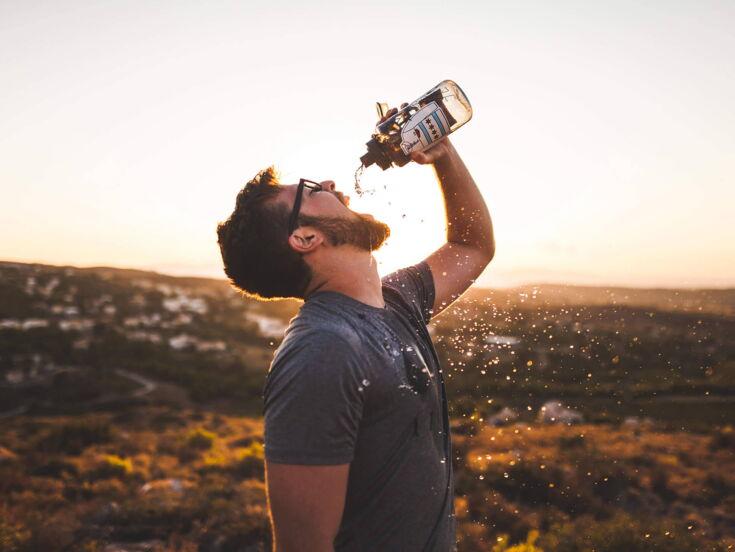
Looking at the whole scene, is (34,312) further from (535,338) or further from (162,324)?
(535,338)

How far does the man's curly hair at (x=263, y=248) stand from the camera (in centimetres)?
221

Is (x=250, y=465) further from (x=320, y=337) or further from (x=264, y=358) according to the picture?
(x=264, y=358)

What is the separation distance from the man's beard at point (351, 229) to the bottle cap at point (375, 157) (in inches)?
38.4

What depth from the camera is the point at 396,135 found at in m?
3.21

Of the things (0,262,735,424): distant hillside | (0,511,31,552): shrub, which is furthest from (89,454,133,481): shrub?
(0,262,735,424): distant hillside

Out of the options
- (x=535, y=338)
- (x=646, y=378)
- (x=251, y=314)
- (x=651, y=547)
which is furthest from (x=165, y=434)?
(x=251, y=314)

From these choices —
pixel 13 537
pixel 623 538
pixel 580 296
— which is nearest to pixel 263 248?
pixel 580 296

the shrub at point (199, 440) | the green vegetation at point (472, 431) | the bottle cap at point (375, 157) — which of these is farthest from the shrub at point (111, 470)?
the bottle cap at point (375, 157)

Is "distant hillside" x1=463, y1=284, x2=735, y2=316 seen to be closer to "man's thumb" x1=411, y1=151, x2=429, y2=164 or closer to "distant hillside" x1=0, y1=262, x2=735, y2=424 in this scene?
"distant hillside" x1=0, y1=262, x2=735, y2=424

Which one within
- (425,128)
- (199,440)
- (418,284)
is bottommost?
(199,440)

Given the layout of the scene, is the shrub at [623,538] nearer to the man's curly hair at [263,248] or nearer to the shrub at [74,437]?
the man's curly hair at [263,248]

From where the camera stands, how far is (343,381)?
1.48m

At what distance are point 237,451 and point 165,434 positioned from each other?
469cm

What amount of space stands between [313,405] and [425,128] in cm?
212
